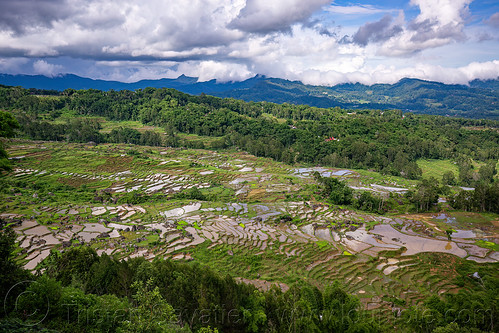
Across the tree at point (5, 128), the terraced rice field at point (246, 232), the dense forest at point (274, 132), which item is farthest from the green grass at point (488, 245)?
the tree at point (5, 128)

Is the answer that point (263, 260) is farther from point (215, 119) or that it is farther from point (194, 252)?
point (215, 119)

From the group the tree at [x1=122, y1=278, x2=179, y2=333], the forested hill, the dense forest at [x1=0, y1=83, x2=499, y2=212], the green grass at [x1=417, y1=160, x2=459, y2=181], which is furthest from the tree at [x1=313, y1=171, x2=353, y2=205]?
the tree at [x1=122, y1=278, x2=179, y2=333]

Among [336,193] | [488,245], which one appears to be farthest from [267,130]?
[488,245]

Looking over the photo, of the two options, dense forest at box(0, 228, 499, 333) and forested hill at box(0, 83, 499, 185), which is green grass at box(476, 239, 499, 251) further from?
forested hill at box(0, 83, 499, 185)

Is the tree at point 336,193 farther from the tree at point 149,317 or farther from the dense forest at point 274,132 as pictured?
the tree at point 149,317

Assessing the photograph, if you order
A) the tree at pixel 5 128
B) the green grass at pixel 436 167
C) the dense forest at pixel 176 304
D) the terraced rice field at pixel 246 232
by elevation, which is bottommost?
the green grass at pixel 436 167

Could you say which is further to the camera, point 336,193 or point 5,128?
point 336,193

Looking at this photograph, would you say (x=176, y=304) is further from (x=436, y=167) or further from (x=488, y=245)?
(x=436, y=167)
